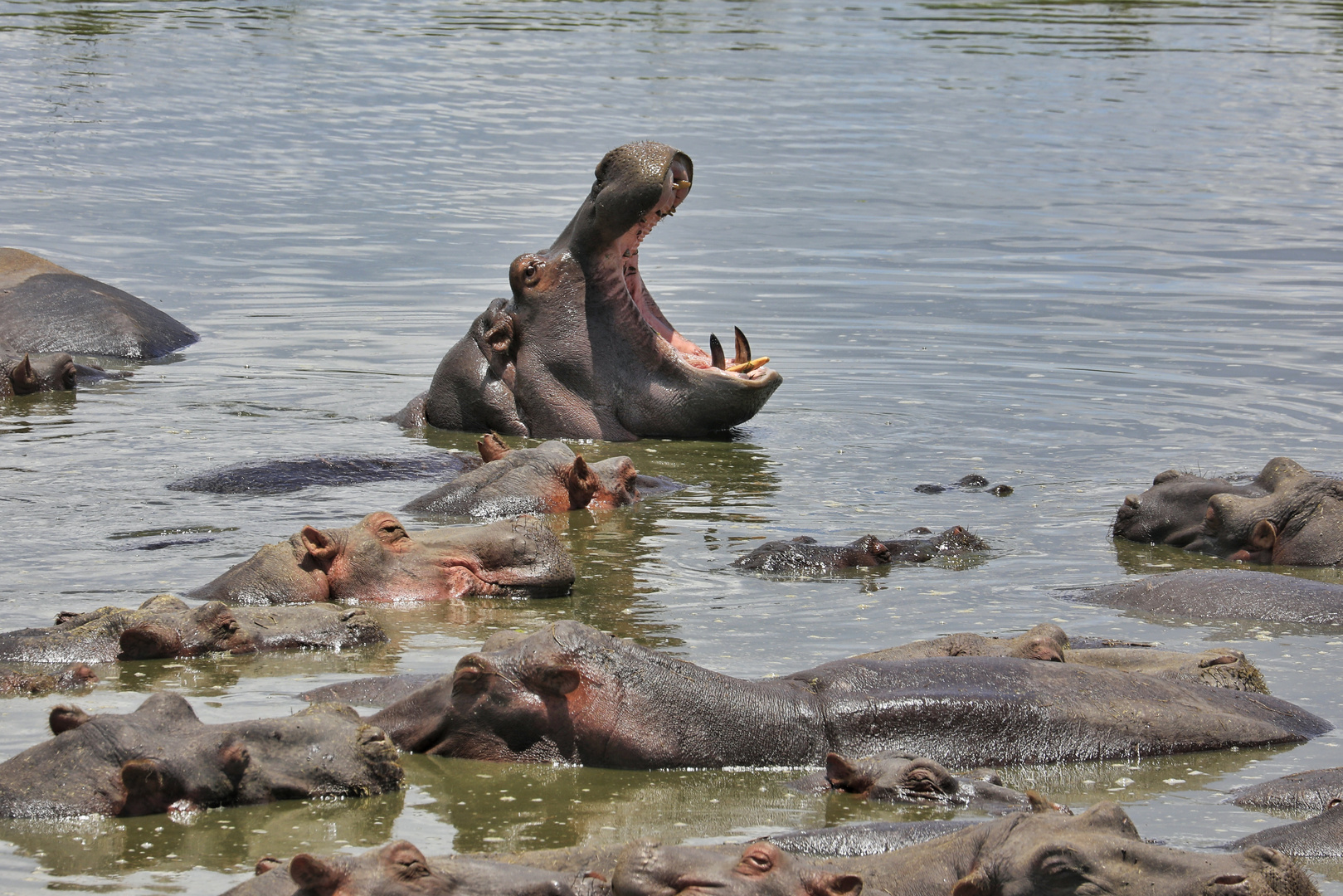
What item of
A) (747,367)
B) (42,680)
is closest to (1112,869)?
(42,680)

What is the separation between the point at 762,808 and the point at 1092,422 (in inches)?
292

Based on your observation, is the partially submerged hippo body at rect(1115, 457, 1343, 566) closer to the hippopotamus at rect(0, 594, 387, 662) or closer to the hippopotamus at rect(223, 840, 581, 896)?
the hippopotamus at rect(0, 594, 387, 662)

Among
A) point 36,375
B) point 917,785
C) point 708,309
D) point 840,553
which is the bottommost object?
point 708,309

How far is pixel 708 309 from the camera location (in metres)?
16.6

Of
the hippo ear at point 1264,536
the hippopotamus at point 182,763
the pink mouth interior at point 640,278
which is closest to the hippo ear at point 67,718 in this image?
the hippopotamus at point 182,763

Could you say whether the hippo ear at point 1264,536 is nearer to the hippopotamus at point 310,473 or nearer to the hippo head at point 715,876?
the hippopotamus at point 310,473

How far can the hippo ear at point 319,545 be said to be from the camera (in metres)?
7.27

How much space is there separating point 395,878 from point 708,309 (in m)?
12.7

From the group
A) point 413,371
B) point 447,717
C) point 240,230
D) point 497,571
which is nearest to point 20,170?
point 240,230

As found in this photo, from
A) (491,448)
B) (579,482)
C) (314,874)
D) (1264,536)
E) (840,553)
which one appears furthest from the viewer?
(491,448)

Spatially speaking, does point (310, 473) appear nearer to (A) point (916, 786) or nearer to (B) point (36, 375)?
(B) point (36, 375)

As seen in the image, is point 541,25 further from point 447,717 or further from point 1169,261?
point 447,717

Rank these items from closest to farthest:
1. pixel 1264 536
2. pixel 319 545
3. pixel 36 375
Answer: pixel 319 545 < pixel 1264 536 < pixel 36 375

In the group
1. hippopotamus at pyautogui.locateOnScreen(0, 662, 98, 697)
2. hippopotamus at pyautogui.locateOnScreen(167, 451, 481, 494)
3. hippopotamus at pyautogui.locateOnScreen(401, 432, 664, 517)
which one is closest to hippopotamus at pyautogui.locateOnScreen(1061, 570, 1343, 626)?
hippopotamus at pyautogui.locateOnScreen(401, 432, 664, 517)
